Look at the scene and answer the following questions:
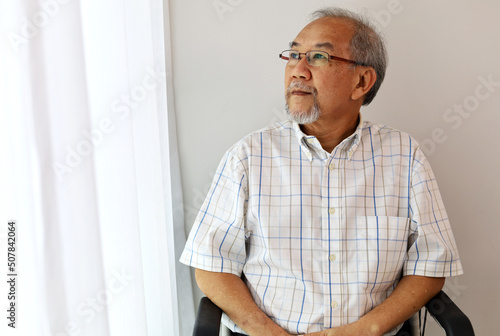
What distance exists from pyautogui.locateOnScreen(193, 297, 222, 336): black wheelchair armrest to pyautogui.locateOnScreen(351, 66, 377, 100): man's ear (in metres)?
0.81

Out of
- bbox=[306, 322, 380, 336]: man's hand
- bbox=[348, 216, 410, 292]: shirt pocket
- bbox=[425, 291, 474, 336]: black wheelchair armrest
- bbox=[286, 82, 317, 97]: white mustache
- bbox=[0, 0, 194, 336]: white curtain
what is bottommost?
bbox=[306, 322, 380, 336]: man's hand

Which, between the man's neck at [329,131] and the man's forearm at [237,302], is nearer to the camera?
the man's forearm at [237,302]

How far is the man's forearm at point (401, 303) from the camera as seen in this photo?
1.55 meters

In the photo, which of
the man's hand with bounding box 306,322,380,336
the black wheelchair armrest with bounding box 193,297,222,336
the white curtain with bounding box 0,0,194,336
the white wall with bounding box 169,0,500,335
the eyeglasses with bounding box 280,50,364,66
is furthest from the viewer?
the white wall with bounding box 169,0,500,335

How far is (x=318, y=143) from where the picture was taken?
64.7 inches

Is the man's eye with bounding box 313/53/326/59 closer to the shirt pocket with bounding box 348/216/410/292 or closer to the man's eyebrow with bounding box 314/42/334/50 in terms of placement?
the man's eyebrow with bounding box 314/42/334/50

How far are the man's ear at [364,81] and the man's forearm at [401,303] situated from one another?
0.62m

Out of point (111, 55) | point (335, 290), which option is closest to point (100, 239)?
point (111, 55)

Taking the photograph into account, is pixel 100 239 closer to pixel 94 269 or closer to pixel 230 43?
pixel 94 269

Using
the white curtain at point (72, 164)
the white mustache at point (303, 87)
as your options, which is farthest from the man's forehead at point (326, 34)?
the white curtain at point (72, 164)

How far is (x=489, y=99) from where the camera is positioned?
6.57 ft

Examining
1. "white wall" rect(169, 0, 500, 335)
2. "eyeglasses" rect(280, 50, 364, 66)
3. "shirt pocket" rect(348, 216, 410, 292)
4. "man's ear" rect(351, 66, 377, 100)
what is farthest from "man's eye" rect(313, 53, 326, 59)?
"shirt pocket" rect(348, 216, 410, 292)

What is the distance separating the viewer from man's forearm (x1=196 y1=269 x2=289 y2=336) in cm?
153

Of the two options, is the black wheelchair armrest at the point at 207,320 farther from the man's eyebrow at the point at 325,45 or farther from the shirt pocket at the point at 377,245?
the man's eyebrow at the point at 325,45
